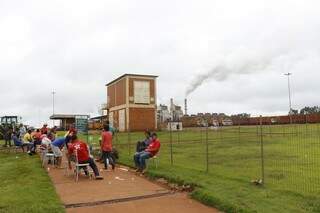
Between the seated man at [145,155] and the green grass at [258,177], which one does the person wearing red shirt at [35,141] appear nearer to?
the green grass at [258,177]

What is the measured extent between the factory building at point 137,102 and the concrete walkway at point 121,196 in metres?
48.1

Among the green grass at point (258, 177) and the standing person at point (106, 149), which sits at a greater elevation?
the standing person at point (106, 149)

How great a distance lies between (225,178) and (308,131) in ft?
8.40

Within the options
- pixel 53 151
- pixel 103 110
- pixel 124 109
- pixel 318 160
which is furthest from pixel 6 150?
pixel 103 110

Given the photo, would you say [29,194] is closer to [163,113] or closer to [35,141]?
[35,141]

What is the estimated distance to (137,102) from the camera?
63.0 meters

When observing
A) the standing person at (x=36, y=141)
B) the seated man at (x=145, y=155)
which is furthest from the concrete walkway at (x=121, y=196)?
the standing person at (x=36, y=141)

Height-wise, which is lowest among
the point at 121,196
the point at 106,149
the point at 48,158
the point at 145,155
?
the point at 121,196

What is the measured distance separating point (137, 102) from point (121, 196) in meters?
52.7

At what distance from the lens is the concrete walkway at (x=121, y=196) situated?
30.1 feet

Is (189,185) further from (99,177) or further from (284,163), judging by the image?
(284,163)

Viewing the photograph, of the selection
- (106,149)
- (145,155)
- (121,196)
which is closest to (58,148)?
(106,149)

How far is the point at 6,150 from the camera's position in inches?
1130

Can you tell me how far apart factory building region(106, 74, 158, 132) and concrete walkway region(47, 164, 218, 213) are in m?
48.1
